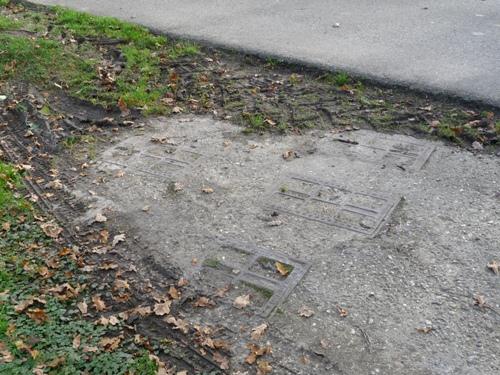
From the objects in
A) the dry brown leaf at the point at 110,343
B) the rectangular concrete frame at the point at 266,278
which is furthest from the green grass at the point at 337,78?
the dry brown leaf at the point at 110,343

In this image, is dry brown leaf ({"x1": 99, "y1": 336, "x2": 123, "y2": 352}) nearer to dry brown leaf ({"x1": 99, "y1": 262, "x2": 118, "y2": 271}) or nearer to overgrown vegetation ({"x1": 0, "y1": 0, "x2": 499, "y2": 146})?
dry brown leaf ({"x1": 99, "y1": 262, "x2": 118, "y2": 271})

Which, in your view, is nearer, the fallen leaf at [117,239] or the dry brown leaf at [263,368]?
the dry brown leaf at [263,368]

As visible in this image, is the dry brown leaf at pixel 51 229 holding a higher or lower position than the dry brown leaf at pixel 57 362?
higher

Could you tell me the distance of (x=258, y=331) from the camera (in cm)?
384

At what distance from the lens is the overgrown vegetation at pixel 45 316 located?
3689 mm

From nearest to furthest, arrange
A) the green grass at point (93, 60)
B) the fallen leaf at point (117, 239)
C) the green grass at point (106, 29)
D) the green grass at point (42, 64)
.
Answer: the fallen leaf at point (117, 239)
the green grass at point (93, 60)
the green grass at point (42, 64)
the green grass at point (106, 29)

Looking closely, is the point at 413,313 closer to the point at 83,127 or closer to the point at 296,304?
the point at 296,304

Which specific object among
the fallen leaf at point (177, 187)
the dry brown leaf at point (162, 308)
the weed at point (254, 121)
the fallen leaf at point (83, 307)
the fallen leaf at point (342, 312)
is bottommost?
the fallen leaf at point (83, 307)

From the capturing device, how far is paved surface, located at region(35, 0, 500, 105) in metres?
7.22

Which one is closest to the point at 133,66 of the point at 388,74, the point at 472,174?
the point at 388,74

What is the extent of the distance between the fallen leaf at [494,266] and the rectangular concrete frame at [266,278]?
1.33 m

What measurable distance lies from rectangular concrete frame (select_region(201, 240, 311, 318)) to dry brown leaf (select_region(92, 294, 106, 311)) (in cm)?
94

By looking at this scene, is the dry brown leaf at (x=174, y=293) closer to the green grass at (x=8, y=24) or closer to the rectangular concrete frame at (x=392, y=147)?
the rectangular concrete frame at (x=392, y=147)

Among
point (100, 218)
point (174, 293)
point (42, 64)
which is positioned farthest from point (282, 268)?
point (42, 64)
